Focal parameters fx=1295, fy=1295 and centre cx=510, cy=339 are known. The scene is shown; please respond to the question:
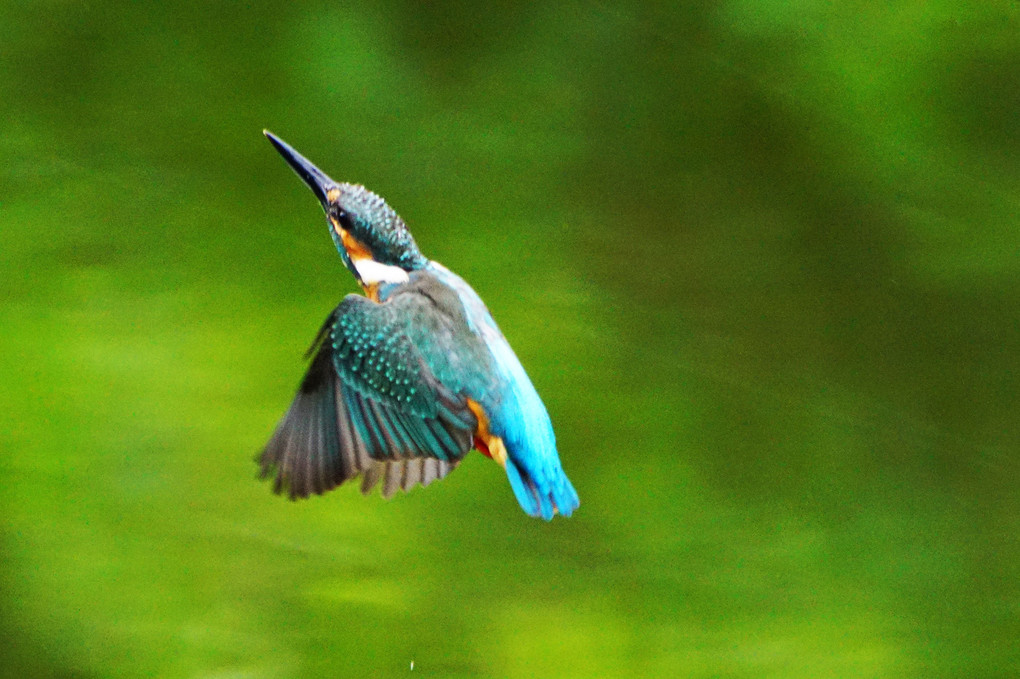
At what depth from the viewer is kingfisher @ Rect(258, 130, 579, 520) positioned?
1291 millimetres

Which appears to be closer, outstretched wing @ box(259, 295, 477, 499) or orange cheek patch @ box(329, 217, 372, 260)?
outstretched wing @ box(259, 295, 477, 499)

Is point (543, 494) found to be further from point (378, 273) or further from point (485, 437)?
point (378, 273)

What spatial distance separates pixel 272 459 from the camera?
1275 millimetres

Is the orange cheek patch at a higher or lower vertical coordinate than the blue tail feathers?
higher

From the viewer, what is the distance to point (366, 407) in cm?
131

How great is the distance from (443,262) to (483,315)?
3.16 feet

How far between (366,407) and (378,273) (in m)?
0.17

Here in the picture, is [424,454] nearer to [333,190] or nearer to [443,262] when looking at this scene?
[333,190]

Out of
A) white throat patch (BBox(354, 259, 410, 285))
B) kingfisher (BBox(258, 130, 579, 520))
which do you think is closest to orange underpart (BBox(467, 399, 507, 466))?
kingfisher (BBox(258, 130, 579, 520))

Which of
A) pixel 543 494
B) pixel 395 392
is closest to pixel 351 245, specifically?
pixel 395 392

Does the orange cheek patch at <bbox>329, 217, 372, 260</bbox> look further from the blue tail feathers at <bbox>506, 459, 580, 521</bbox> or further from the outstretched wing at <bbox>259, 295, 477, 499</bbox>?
the blue tail feathers at <bbox>506, 459, 580, 521</bbox>

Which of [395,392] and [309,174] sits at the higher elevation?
[309,174]

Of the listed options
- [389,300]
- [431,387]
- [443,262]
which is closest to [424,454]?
[431,387]

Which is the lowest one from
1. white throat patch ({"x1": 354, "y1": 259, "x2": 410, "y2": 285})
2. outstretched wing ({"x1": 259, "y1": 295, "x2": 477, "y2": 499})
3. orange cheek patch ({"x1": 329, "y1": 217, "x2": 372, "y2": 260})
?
outstretched wing ({"x1": 259, "y1": 295, "x2": 477, "y2": 499})
